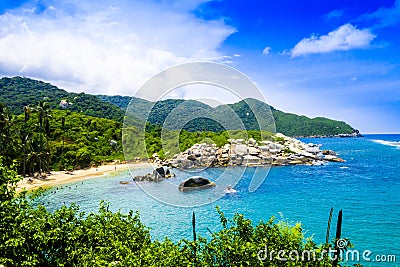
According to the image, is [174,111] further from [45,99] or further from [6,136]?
[45,99]

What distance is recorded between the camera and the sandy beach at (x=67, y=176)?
3508 centimetres

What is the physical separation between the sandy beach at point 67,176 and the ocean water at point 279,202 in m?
2.10

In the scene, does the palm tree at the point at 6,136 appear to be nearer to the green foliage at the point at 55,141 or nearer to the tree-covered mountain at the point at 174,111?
the green foliage at the point at 55,141

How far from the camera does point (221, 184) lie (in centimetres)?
2389

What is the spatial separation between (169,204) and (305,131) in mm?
155339

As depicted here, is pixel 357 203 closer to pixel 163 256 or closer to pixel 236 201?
pixel 236 201

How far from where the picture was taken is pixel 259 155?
35.5 m

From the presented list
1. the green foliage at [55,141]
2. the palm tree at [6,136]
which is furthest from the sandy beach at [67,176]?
the palm tree at [6,136]

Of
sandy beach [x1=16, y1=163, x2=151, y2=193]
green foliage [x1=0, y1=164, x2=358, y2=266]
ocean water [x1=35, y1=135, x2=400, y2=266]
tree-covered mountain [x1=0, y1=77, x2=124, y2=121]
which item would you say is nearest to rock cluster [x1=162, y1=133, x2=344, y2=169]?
ocean water [x1=35, y1=135, x2=400, y2=266]

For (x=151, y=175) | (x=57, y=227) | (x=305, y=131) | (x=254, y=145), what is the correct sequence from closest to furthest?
(x=57, y=227)
(x=254, y=145)
(x=151, y=175)
(x=305, y=131)

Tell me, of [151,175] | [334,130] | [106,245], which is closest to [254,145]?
[151,175]

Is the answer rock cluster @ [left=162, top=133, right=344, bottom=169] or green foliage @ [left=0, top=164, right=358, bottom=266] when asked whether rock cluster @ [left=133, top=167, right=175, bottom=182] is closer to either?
rock cluster @ [left=162, top=133, right=344, bottom=169]

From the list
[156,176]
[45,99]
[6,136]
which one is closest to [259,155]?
[156,176]

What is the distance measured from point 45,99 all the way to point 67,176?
189ft
